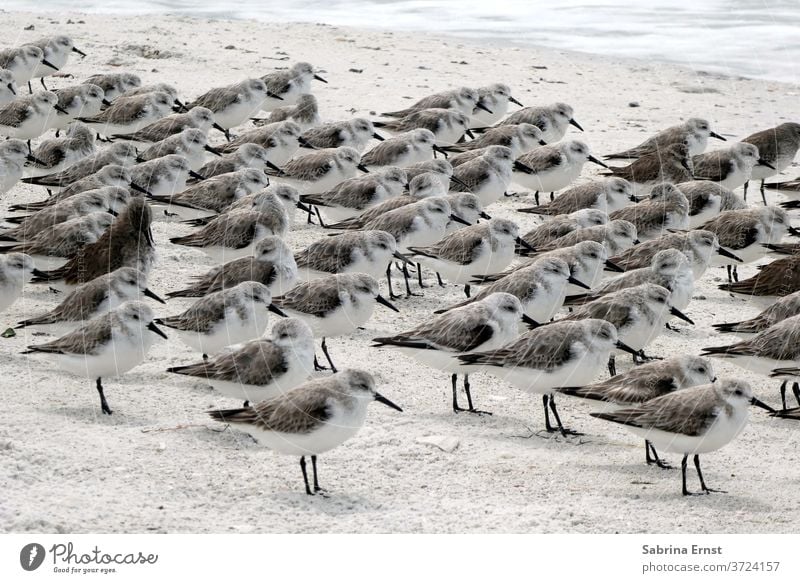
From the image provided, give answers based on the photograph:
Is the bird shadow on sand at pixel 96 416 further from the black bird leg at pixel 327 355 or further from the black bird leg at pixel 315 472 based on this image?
the black bird leg at pixel 327 355

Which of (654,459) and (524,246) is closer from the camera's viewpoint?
(654,459)

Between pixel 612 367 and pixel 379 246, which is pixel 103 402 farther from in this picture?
pixel 612 367

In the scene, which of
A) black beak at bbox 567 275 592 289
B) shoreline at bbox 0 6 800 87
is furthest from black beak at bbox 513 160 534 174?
shoreline at bbox 0 6 800 87

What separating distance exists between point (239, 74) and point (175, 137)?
537 cm

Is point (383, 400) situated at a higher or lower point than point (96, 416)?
higher

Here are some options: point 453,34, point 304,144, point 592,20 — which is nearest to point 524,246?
point 304,144

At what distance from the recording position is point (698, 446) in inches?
278

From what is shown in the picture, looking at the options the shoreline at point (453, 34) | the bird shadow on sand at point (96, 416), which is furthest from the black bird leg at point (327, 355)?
the shoreline at point (453, 34)

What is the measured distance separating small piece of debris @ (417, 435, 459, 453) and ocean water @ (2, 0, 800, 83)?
43.5 feet

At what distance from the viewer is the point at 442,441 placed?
772 cm

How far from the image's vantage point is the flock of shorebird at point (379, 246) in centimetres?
766

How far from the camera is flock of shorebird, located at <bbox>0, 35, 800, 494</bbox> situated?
25.1 ft

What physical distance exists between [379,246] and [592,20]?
1493cm

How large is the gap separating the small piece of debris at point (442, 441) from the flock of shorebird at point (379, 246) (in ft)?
2.00
